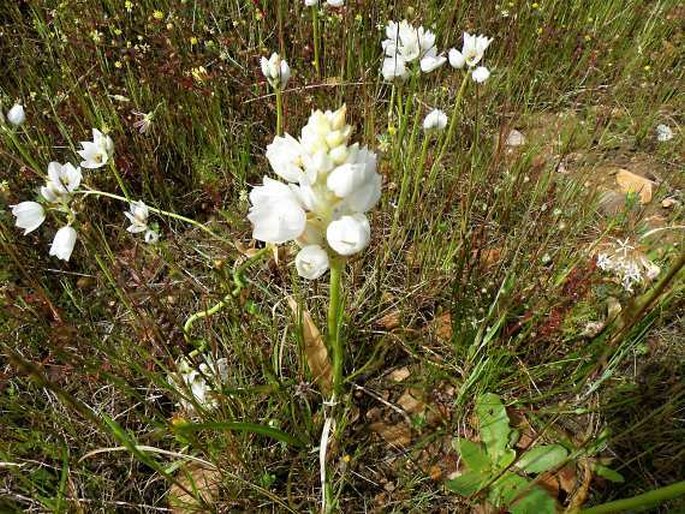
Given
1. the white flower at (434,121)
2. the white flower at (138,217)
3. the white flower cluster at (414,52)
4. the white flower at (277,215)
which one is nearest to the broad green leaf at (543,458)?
the white flower at (277,215)

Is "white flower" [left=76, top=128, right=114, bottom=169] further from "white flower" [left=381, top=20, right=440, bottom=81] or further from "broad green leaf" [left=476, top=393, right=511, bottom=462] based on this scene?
"broad green leaf" [left=476, top=393, right=511, bottom=462]

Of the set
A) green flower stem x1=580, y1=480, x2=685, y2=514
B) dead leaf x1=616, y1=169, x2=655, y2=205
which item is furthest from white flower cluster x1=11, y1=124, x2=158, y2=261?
dead leaf x1=616, y1=169, x2=655, y2=205

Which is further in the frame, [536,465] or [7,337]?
[7,337]

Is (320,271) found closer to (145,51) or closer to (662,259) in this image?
(662,259)

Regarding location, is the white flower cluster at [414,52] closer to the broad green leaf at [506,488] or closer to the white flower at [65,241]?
the white flower at [65,241]

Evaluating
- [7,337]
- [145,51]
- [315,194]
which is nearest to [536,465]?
[315,194]
